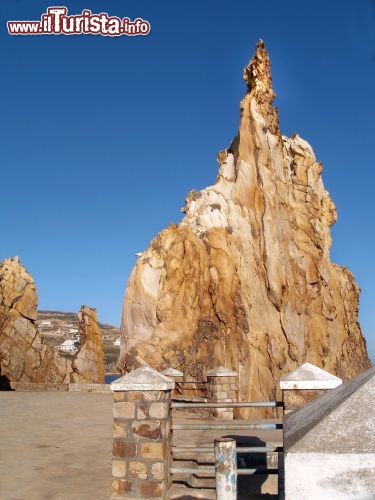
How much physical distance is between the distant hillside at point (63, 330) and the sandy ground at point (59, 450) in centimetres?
7464

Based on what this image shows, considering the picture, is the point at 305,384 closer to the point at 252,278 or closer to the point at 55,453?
the point at 55,453

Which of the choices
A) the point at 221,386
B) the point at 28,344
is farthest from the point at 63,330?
the point at 221,386

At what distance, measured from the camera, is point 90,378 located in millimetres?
32750

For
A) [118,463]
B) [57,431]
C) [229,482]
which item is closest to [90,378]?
[57,431]

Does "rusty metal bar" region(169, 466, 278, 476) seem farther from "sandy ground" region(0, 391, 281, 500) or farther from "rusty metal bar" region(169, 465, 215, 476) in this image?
"sandy ground" region(0, 391, 281, 500)

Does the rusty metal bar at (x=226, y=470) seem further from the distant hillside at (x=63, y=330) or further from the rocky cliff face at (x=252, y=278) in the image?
the distant hillside at (x=63, y=330)

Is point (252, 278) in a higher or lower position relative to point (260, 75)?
lower

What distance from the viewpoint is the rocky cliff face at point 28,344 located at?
32531 mm

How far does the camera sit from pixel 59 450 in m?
8.41

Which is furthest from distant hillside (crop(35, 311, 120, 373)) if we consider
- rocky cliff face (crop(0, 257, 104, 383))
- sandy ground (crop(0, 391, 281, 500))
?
sandy ground (crop(0, 391, 281, 500))

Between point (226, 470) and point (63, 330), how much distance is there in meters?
112

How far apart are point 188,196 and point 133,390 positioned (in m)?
26.2

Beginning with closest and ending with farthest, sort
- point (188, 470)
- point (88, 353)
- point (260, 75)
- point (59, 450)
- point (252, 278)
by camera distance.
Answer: point (188, 470) < point (59, 450) < point (252, 278) < point (88, 353) < point (260, 75)

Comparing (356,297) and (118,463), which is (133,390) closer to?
(118,463)
